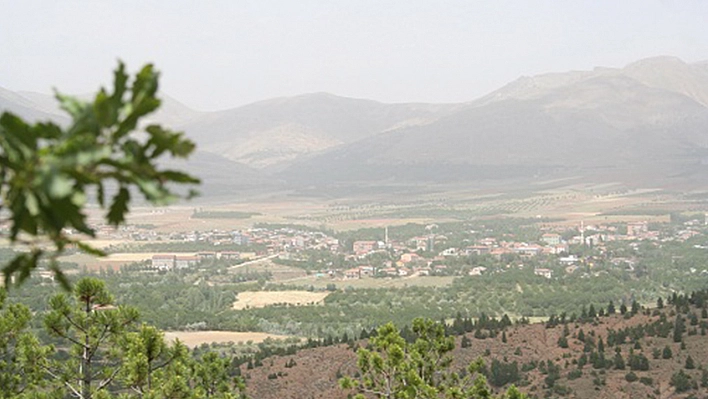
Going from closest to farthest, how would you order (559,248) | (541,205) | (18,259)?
(18,259) → (559,248) → (541,205)

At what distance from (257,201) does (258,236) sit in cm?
6292

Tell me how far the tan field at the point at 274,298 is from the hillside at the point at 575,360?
24.7m

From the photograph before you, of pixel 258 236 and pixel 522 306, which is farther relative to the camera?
pixel 258 236

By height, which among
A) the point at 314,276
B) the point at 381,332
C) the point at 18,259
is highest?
the point at 18,259

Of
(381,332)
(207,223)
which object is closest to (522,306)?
(381,332)

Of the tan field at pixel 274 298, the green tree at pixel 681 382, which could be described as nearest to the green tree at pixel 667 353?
the green tree at pixel 681 382

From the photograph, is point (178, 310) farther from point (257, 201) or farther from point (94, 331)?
Answer: point (257, 201)

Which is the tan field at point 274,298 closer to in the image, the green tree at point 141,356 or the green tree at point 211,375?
the green tree at point 211,375

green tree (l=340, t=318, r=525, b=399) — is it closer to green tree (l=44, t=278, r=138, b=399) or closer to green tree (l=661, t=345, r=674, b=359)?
green tree (l=44, t=278, r=138, b=399)

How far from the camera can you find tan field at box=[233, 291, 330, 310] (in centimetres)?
5500

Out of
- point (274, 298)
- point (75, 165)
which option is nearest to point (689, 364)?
point (75, 165)

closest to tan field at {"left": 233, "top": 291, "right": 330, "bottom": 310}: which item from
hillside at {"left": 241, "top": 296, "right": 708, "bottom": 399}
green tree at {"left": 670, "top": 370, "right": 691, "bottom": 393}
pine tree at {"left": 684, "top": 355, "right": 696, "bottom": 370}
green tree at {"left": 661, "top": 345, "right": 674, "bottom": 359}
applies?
hillside at {"left": 241, "top": 296, "right": 708, "bottom": 399}

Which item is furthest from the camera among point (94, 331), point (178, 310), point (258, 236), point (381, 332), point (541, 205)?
point (541, 205)

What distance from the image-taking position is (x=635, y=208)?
410ft
